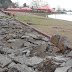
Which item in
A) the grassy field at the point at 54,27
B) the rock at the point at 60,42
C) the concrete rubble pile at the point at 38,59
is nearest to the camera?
the concrete rubble pile at the point at 38,59

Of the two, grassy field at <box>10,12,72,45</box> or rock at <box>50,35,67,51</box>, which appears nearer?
rock at <box>50,35,67,51</box>

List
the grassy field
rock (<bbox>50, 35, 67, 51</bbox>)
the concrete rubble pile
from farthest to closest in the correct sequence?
the grassy field < rock (<bbox>50, 35, 67, 51</bbox>) < the concrete rubble pile

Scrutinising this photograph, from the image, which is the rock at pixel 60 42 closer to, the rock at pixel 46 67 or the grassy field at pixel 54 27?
the grassy field at pixel 54 27

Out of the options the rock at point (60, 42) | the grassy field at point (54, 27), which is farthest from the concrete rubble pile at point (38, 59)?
the grassy field at point (54, 27)

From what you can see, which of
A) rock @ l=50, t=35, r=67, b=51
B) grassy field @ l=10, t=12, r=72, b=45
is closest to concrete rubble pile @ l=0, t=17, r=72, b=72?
rock @ l=50, t=35, r=67, b=51

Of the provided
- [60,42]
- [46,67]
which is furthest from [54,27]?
[46,67]

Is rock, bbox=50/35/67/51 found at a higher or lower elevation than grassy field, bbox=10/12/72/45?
higher

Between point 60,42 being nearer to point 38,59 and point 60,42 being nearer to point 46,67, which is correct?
point 38,59

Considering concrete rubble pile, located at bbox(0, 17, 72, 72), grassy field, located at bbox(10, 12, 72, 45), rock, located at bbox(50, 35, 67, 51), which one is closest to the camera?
concrete rubble pile, located at bbox(0, 17, 72, 72)

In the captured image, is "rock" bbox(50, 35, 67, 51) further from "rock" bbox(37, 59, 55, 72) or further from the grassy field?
"rock" bbox(37, 59, 55, 72)

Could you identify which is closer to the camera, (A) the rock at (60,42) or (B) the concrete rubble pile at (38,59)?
(B) the concrete rubble pile at (38,59)

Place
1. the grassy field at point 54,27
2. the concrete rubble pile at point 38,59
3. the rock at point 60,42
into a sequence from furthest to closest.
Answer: the grassy field at point 54,27 < the rock at point 60,42 < the concrete rubble pile at point 38,59

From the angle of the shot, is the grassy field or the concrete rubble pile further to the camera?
the grassy field

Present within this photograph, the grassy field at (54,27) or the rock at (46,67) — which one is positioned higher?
the rock at (46,67)
